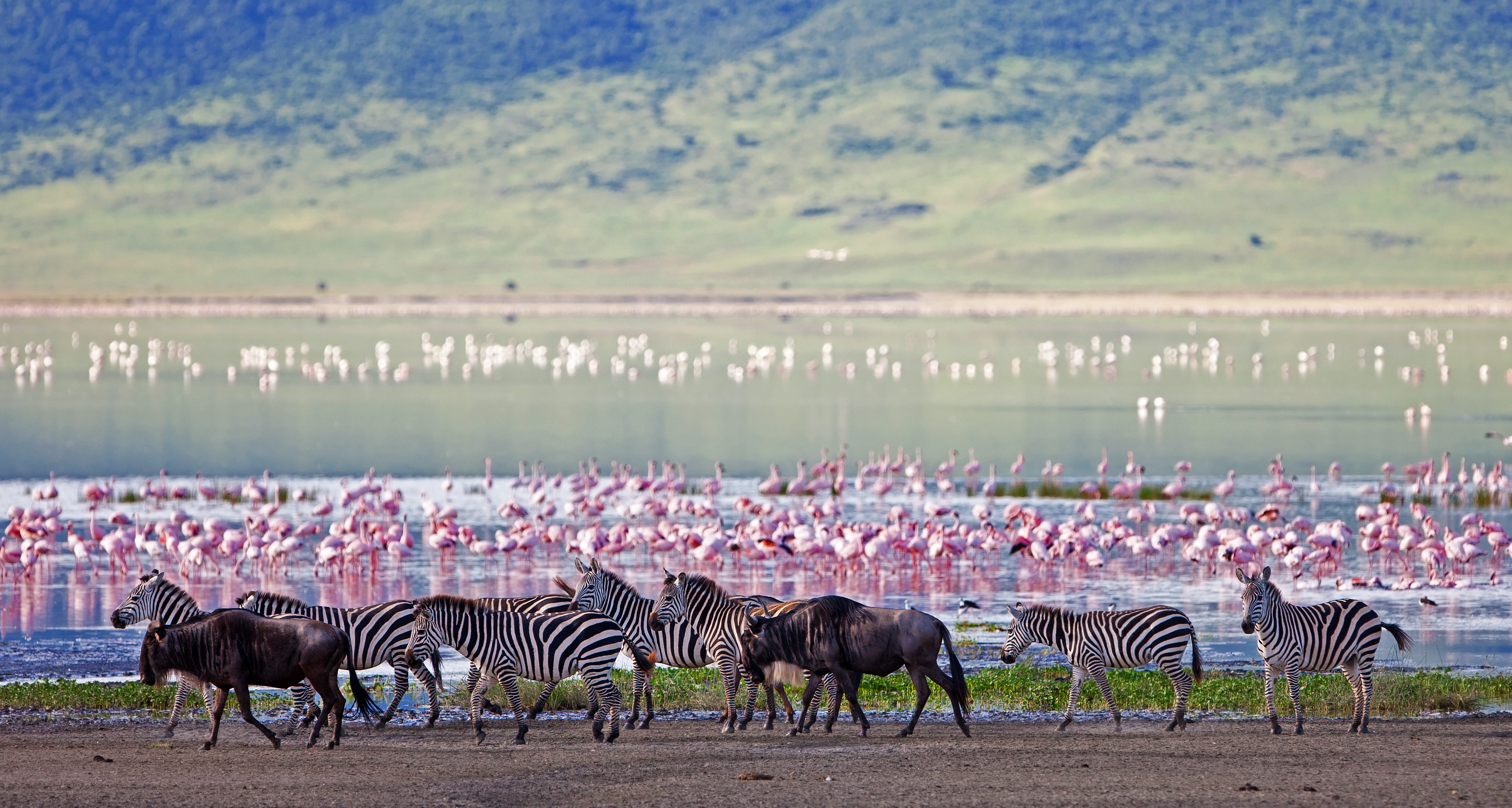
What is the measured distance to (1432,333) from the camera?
81750 mm

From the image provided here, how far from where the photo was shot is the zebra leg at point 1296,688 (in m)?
12.5

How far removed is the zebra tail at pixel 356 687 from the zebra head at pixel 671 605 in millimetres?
1817

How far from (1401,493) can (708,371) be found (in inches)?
1340

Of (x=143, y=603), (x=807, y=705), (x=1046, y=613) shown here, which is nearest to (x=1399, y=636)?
(x=1046, y=613)

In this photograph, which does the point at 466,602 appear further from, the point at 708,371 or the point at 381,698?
the point at 708,371

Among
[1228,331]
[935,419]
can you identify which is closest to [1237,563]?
[935,419]

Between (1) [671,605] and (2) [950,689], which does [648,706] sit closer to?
(1) [671,605]

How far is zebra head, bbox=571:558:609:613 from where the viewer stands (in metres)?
13.2

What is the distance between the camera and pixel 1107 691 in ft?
41.6

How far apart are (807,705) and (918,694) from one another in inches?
27.6

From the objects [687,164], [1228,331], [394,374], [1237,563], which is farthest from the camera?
[687,164]

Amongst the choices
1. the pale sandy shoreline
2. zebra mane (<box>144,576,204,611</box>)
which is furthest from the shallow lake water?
the pale sandy shoreline

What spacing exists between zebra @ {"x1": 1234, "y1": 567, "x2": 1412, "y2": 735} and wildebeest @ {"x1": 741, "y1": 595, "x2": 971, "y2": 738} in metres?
Answer: 1.92

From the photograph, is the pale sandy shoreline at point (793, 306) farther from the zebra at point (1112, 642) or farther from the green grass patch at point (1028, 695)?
the zebra at point (1112, 642)
